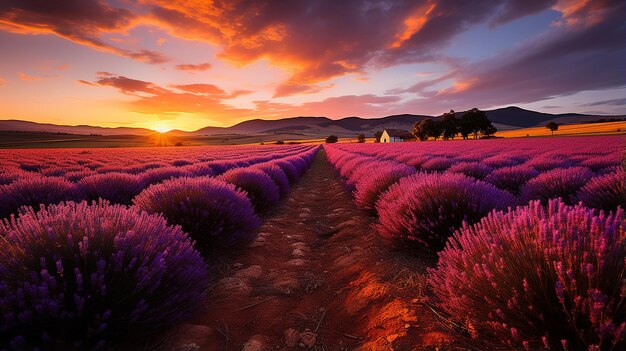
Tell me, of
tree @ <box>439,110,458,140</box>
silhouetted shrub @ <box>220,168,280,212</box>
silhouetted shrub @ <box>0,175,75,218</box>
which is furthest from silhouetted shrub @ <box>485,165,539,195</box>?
tree @ <box>439,110,458,140</box>

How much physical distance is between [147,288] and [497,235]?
2163 millimetres

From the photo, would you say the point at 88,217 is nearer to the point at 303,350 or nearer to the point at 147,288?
the point at 147,288

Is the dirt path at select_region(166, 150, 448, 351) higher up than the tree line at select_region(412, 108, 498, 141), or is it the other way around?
the tree line at select_region(412, 108, 498, 141)

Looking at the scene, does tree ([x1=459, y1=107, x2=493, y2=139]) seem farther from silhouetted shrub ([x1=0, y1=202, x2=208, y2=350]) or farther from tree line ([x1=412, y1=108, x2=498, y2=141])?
silhouetted shrub ([x1=0, y1=202, x2=208, y2=350])

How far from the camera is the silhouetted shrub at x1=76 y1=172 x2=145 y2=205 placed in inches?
203

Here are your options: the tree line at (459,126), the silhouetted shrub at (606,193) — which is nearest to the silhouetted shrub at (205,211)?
the silhouetted shrub at (606,193)

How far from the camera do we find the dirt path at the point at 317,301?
2.07m

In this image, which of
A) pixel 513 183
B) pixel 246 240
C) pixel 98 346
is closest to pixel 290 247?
pixel 246 240

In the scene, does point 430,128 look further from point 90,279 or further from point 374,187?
point 90,279

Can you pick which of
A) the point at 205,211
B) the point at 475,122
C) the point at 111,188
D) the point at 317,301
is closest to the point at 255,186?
the point at 111,188

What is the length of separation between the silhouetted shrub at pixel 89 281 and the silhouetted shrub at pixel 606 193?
4.23 m

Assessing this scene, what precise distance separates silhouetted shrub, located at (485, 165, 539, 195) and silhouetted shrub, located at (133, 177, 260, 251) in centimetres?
524

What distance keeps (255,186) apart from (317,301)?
374cm

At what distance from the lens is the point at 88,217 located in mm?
1979
